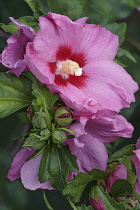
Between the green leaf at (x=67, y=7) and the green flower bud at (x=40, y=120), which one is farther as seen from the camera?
the green leaf at (x=67, y=7)

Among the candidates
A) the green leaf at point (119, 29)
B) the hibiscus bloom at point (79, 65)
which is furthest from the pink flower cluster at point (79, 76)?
the green leaf at point (119, 29)

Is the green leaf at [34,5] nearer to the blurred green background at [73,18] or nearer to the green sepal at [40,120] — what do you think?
the blurred green background at [73,18]

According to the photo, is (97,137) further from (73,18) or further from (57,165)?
(73,18)

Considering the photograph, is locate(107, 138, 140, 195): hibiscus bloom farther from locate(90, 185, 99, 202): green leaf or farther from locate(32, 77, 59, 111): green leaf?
locate(32, 77, 59, 111): green leaf

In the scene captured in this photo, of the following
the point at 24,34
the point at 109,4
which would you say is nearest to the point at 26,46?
the point at 24,34

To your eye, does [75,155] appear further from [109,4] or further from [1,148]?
[109,4]

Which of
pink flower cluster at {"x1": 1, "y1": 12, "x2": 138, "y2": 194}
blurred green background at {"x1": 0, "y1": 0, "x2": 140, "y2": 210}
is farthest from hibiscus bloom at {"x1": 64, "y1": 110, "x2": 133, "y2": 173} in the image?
blurred green background at {"x1": 0, "y1": 0, "x2": 140, "y2": 210}

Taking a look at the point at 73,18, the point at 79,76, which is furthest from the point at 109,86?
the point at 73,18
